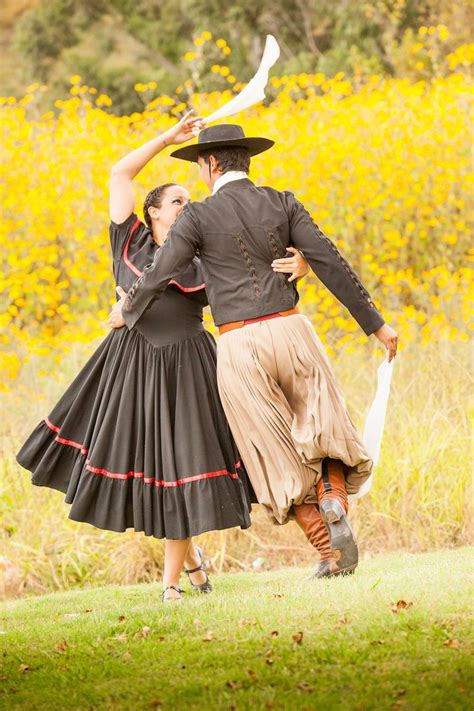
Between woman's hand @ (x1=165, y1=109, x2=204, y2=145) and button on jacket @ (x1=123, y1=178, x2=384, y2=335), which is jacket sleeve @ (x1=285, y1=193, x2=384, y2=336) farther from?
woman's hand @ (x1=165, y1=109, x2=204, y2=145)

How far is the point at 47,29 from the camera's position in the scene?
1823 centimetres

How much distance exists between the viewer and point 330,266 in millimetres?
4125

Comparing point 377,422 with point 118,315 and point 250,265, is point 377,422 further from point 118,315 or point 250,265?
point 118,315

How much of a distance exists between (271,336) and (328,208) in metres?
4.57

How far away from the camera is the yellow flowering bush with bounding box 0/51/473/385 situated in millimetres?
7898

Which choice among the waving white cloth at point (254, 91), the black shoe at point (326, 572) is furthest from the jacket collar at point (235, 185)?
the black shoe at point (326, 572)

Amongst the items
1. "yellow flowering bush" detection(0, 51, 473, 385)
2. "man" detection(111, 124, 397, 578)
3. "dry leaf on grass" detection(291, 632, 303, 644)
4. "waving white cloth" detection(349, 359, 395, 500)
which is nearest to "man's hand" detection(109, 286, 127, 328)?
"man" detection(111, 124, 397, 578)

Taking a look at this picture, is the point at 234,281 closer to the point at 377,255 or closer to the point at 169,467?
the point at 169,467

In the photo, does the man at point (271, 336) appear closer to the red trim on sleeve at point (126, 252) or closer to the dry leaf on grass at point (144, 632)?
the red trim on sleeve at point (126, 252)

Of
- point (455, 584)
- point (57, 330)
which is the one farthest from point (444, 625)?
point (57, 330)

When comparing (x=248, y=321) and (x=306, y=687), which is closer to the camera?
(x=306, y=687)

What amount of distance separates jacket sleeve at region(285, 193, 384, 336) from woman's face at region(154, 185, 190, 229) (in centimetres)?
52

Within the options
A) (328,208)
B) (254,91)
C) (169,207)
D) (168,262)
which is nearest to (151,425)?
(168,262)

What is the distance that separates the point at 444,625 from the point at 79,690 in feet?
3.64
